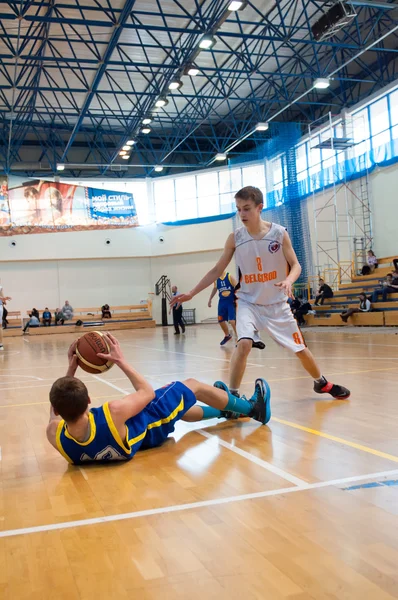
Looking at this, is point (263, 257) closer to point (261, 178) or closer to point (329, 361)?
point (329, 361)

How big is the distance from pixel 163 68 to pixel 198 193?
36.6 ft

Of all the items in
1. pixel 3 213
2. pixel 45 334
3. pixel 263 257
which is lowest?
pixel 45 334

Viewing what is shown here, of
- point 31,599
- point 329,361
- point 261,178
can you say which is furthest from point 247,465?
point 261,178

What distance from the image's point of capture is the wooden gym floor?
1968mm

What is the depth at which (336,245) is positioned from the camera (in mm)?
24344

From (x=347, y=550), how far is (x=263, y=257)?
3.25 m

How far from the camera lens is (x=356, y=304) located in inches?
776

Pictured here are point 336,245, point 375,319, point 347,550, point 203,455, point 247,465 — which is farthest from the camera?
point 336,245

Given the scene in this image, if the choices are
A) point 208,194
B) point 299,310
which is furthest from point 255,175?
point 299,310

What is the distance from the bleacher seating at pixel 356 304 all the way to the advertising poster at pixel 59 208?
14422 millimetres

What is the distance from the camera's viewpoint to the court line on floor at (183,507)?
8.46 ft

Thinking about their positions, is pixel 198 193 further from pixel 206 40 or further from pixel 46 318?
pixel 206 40

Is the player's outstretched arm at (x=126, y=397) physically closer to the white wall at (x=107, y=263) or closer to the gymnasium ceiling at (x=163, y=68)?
the gymnasium ceiling at (x=163, y=68)

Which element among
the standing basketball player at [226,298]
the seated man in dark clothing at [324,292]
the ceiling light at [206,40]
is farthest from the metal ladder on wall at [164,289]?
the standing basketball player at [226,298]
